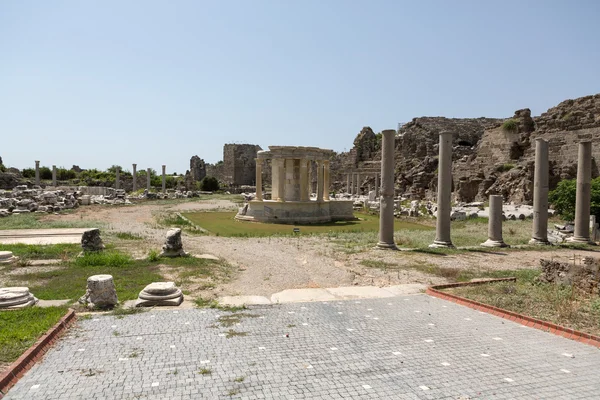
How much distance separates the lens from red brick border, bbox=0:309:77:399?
15.7ft

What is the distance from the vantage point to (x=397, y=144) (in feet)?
174

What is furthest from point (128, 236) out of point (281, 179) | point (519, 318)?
point (519, 318)

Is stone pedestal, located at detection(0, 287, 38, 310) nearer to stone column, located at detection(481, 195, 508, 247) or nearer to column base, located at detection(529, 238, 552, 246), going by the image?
stone column, located at detection(481, 195, 508, 247)

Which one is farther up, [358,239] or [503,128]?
[503,128]

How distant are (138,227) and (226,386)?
62.2 feet

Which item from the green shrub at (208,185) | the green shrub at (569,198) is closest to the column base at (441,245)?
the green shrub at (569,198)

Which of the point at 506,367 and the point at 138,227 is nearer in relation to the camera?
the point at 506,367

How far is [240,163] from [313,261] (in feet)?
201

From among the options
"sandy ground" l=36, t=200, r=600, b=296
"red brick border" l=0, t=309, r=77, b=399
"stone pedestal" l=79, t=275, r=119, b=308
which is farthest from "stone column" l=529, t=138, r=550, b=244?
"red brick border" l=0, t=309, r=77, b=399

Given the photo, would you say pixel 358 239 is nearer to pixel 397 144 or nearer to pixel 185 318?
pixel 185 318

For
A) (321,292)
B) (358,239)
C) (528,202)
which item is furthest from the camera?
(528,202)

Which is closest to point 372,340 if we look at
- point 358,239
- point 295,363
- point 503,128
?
point 295,363

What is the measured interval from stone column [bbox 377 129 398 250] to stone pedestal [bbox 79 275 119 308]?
10.2 meters

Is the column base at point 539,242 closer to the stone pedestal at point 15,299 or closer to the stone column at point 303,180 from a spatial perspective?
the stone column at point 303,180
